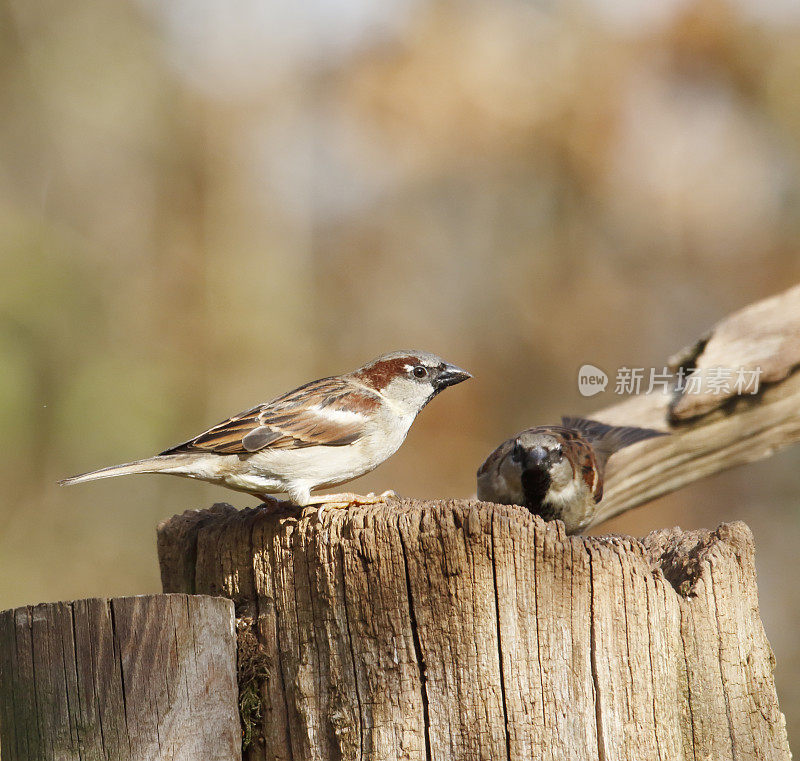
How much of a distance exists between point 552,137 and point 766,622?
5874 millimetres

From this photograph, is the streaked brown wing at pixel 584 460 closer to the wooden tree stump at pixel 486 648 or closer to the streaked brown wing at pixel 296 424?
the streaked brown wing at pixel 296 424

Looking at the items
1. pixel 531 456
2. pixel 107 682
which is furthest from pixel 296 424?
pixel 107 682

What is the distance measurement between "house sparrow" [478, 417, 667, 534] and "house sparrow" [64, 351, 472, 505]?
0.96m

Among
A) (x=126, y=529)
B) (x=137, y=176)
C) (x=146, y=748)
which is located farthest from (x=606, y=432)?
(x=137, y=176)

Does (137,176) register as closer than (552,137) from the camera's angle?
Yes

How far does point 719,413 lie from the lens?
5.17m

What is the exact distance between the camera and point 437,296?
31.7ft

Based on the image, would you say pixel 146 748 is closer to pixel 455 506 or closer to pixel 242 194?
pixel 455 506

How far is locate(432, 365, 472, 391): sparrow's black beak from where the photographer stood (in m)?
4.06

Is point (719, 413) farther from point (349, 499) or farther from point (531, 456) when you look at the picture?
point (349, 499)

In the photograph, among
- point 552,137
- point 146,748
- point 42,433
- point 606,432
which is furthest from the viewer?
point 552,137

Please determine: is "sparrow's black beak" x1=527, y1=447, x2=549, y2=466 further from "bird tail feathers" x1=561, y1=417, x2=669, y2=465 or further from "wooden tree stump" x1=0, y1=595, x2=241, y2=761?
"wooden tree stump" x1=0, y1=595, x2=241, y2=761

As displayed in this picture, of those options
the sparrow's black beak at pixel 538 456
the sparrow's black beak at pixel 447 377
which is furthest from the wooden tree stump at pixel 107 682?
the sparrow's black beak at pixel 538 456

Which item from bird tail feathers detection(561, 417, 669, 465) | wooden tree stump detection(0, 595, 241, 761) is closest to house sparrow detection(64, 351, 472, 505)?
wooden tree stump detection(0, 595, 241, 761)
